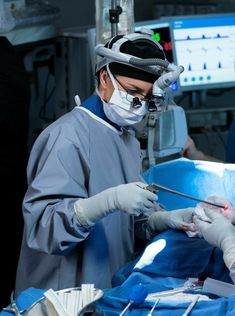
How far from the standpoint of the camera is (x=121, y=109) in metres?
2.00

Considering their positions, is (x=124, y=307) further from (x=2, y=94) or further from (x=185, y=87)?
(x=185, y=87)

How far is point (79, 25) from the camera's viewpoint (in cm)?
429

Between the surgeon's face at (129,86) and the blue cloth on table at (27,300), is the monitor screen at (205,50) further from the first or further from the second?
the blue cloth on table at (27,300)

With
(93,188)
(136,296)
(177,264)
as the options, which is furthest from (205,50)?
(136,296)

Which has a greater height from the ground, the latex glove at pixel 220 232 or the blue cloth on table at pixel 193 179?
the latex glove at pixel 220 232

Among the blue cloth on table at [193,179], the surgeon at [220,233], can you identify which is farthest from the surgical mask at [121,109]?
the blue cloth on table at [193,179]

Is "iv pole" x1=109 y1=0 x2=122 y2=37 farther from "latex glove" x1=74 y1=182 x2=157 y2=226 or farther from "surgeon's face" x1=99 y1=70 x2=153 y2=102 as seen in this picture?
"latex glove" x1=74 y1=182 x2=157 y2=226

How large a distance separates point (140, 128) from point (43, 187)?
0.72m

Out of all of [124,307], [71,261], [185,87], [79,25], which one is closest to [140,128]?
[71,261]

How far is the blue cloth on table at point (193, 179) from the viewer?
8.08 feet

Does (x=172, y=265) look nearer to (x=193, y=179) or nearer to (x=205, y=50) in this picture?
(x=193, y=179)

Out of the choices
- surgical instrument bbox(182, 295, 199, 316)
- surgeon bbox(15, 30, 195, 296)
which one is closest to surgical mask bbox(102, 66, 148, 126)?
surgeon bbox(15, 30, 195, 296)

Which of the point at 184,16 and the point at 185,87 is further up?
the point at 184,16

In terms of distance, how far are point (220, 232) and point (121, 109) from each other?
518 mm
